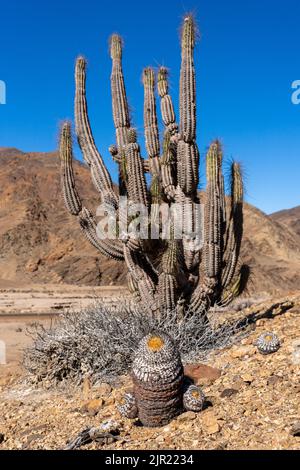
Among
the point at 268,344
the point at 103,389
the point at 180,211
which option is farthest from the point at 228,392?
the point at 180,211

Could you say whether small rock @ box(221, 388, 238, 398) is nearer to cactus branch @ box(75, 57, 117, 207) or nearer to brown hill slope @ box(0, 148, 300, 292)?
cactus branch @ box(75, 57, 117, 207)

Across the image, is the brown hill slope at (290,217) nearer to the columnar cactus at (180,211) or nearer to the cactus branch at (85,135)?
the cactus branch at (85,135)

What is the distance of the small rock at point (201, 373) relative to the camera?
19.0ft

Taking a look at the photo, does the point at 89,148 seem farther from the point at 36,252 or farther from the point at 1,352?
the point at 36,252

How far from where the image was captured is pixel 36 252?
1246 inches

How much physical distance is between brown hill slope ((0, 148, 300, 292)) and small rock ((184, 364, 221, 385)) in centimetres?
1602

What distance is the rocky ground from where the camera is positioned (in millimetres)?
4309

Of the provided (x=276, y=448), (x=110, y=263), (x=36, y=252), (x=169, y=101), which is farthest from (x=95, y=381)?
(x=36, y=252)

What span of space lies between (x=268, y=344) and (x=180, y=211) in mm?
2668

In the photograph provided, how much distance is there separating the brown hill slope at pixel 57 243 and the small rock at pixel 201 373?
1602 centimetres

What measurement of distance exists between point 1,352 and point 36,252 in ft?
70.7

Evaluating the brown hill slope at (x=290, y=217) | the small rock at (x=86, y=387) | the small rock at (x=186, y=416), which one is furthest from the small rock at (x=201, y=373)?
the brown hill slope at (x=290, y=217)

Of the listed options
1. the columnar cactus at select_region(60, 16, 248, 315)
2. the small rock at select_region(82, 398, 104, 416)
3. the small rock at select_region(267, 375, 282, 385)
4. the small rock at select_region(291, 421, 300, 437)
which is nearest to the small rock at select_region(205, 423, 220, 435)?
the small rock at select_region(291, 421, 300, 437)

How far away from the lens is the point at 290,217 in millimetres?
64688
